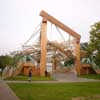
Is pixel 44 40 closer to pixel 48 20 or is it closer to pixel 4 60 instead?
pixel 48 20

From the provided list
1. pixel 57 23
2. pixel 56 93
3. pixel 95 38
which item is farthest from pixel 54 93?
pixel 57 23

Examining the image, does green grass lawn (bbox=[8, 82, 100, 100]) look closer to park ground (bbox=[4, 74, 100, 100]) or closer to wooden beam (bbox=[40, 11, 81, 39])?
park ground (bbox=[4, 74, 100, 100])

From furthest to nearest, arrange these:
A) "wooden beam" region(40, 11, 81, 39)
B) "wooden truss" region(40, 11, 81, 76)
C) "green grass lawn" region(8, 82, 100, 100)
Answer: "wooden beam" region(40, 11, 81, 39)
"wooden truss" region(40, 11, 81, 76)
"green grass lawn" region(8, 82, 100, 100)

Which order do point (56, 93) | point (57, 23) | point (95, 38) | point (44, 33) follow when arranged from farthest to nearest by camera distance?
point (57, 23)
point (44, 33)
point (95, 38)
point (56, 93)

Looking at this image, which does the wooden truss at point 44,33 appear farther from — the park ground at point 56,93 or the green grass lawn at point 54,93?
the green grass lawn at point 54,93

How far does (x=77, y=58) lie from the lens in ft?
130

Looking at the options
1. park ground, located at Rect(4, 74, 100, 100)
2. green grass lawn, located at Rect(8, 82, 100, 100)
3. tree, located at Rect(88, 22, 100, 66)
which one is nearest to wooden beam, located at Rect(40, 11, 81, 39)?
tree, located at Rect(88, 22, 100, 66)

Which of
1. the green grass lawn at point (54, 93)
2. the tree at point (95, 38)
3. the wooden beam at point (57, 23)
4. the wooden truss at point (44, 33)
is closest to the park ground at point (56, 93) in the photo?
the green grass lawn at point (54, 93)

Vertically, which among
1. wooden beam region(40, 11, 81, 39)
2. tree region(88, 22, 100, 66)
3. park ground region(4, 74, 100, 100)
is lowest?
park ground region(4, 74, 100, 100)

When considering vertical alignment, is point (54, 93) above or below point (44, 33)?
below

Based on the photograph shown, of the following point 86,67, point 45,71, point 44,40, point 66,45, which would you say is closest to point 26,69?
point 45,71

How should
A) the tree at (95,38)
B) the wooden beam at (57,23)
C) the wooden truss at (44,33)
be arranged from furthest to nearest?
1. the wooden beam at (57,23)
2. the wooden truss at (44,33)
3. the tree at (95,38)

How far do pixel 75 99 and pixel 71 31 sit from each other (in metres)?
28.8

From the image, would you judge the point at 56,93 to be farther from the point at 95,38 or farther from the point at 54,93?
the point at 95,38
